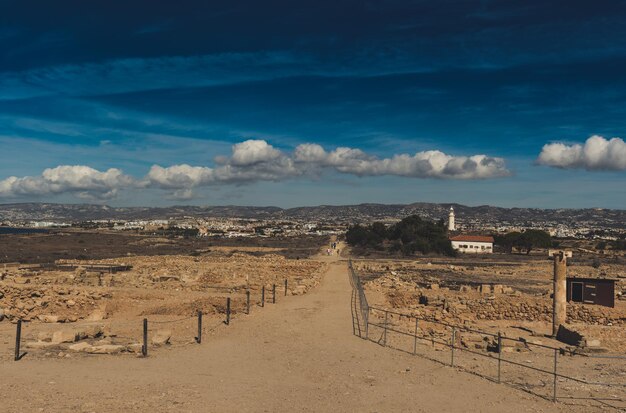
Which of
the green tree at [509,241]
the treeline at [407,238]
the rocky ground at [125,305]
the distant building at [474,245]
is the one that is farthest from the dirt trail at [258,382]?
the green tree at [509,241]

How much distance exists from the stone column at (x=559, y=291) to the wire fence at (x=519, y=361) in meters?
1.51

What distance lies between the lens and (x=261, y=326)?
20281mm

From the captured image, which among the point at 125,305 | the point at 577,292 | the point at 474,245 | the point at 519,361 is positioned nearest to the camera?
the point at 519,361

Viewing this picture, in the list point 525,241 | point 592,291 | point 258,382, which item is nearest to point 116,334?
point 258,382

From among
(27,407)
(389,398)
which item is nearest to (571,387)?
(389,398)

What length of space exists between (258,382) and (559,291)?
15712 mm

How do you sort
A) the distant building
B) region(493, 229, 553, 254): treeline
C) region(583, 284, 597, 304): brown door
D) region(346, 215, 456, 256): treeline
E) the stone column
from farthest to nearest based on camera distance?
the distant building, region(493, 229, 553, 254): treeline, region(346, 215, 456, 256): treeline, region(583, 284, 597, 304): brown door, the stone column

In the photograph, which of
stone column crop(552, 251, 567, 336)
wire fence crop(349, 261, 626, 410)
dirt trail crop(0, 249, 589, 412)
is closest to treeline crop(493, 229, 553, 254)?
stone column crop(552, 251, 567, 336)

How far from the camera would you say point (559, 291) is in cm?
2295

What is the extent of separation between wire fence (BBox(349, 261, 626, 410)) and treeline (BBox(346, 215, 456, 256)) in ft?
182

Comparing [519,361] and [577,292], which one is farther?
[577,292]

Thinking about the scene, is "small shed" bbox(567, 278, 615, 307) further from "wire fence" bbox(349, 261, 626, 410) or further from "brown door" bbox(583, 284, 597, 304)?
"wire fence" bbox(349, 261, 626, 410)

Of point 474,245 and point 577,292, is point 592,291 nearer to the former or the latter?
point 577,292

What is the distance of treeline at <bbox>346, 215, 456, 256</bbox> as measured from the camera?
77875 millimetres
